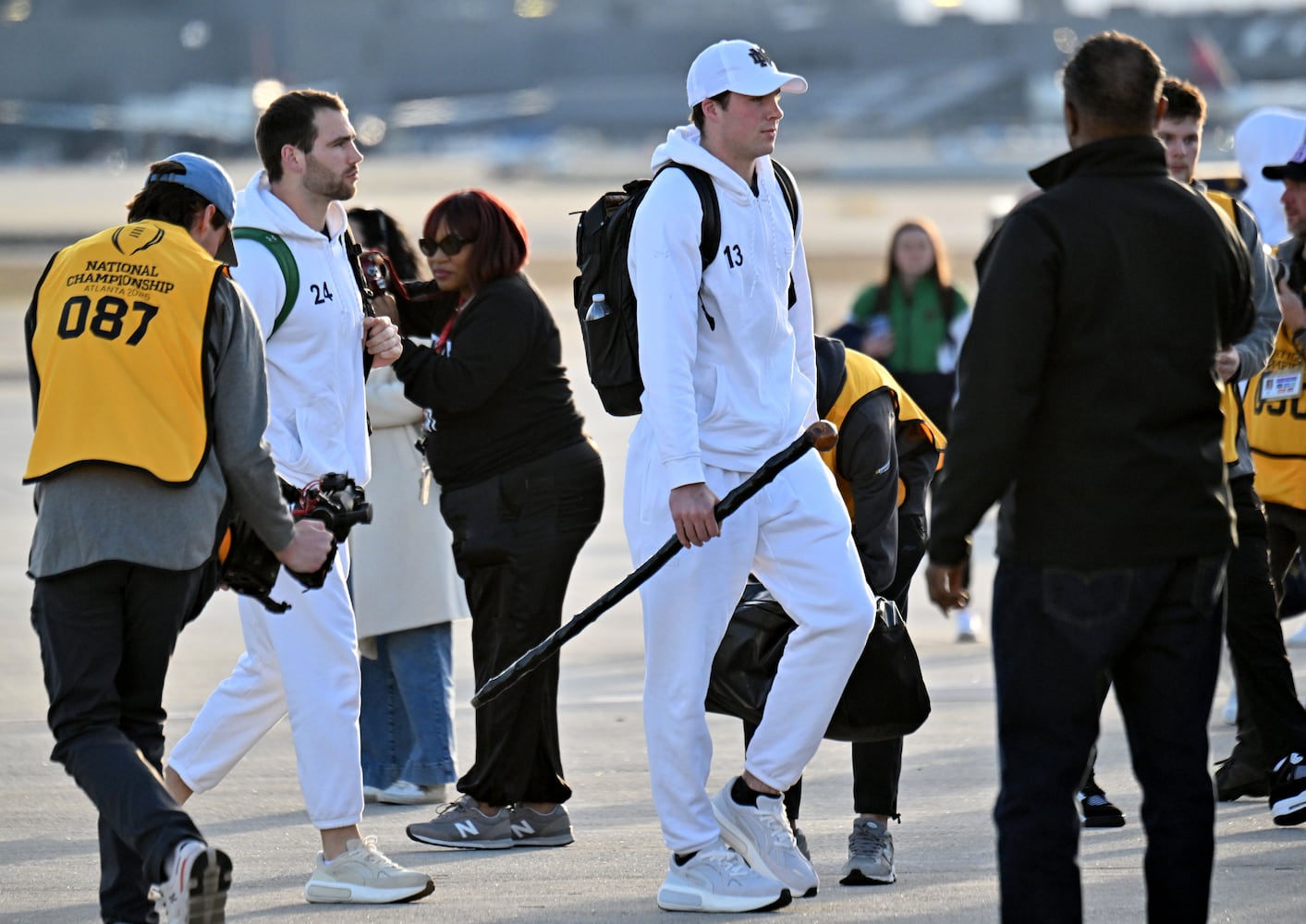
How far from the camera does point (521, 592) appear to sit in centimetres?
537

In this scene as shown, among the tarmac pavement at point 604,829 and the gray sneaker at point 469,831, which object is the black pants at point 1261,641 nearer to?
the tarmac pavement at point 604,829

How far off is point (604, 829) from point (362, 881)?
109cm

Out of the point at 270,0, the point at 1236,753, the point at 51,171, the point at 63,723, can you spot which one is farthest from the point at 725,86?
the point at 270,0

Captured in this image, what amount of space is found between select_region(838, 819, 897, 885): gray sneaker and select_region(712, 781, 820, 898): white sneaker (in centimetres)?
19

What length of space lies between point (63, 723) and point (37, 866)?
128cm

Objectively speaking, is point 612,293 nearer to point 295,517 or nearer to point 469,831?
point 295,517

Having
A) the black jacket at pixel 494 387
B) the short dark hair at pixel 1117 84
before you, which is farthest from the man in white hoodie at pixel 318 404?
the short dark hair at pixel 1117 84

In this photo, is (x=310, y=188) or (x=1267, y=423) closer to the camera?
(x=310, y=188)

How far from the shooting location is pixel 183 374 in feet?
12.8

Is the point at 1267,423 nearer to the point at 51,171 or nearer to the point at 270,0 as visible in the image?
the point at 51,171

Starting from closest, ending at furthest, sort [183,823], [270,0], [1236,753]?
[183,823] < [1236,753] < [270,0]

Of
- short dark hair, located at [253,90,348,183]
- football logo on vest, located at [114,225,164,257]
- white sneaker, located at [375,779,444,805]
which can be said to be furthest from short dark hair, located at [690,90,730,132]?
white sneaker, located at [375,779,444,805]

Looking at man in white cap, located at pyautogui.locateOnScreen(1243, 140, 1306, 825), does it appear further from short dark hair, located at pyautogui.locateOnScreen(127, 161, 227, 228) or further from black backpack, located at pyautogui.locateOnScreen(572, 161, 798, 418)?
short dark hair, located at pyautogui.locateOnScreen(127, 161, 227, 228)

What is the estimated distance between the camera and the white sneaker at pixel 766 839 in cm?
450
